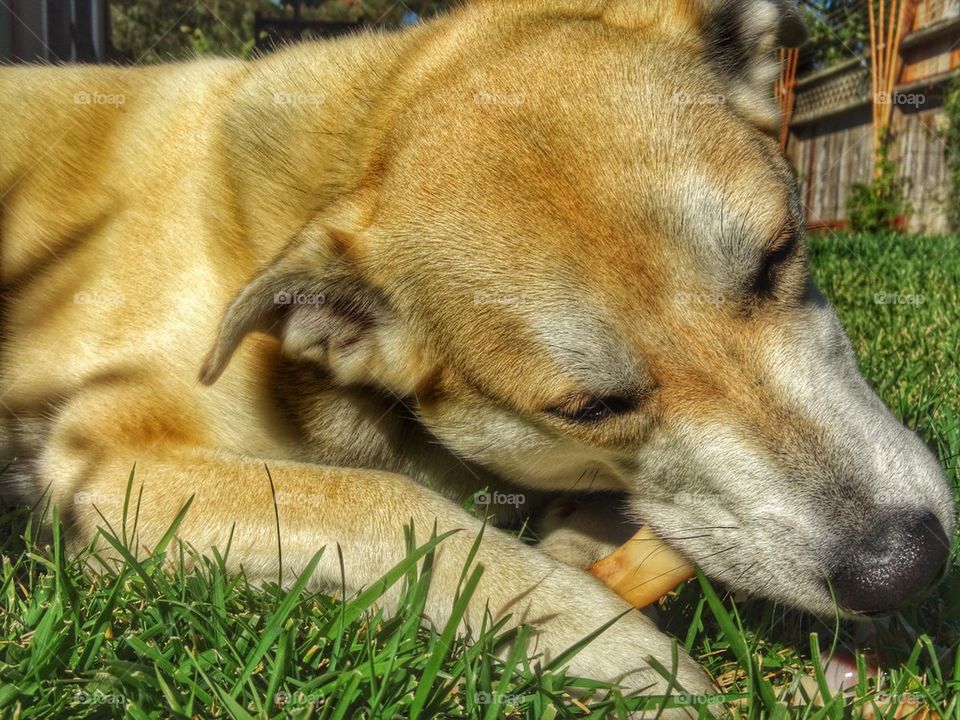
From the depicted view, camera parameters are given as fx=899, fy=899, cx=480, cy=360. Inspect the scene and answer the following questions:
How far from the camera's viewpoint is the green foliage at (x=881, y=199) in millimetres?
12352

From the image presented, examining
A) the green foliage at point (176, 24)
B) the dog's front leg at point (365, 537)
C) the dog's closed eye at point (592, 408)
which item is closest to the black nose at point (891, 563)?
the dog's front leg at point (365, 537)

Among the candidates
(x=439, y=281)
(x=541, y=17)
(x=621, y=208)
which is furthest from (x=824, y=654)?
(x=541, y=17)

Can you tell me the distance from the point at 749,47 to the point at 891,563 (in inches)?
63.6

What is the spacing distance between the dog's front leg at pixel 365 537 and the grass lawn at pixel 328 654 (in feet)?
0.26

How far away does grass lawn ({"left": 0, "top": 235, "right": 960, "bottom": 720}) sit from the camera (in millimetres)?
1546

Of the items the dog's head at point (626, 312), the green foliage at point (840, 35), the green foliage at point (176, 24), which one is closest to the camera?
the dog's head at point (626, 312)

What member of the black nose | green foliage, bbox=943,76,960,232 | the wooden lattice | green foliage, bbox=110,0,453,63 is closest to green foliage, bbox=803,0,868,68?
the wooden lattice

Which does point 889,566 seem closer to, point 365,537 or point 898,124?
point 365,537

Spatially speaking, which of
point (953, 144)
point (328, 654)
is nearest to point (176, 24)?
point (953, 144)

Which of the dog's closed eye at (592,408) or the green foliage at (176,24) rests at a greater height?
the green foliage at (176,24)

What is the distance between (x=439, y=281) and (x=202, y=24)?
13140 mm

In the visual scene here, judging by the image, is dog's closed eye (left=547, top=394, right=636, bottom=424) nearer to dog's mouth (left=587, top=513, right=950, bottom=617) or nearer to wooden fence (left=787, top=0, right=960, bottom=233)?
dog's mouth (left=587, top=513, right=950, bottom=617)

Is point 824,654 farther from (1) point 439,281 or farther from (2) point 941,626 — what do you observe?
(1) point 439,281

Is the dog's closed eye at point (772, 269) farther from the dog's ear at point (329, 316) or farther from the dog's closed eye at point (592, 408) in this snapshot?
the dog's ear at point (329, 316)
